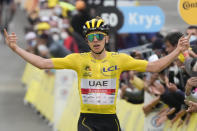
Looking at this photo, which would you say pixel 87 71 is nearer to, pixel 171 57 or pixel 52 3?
pixel 171 57

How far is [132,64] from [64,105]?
20.6 feet

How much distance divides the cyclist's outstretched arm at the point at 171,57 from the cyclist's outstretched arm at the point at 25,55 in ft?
4.02

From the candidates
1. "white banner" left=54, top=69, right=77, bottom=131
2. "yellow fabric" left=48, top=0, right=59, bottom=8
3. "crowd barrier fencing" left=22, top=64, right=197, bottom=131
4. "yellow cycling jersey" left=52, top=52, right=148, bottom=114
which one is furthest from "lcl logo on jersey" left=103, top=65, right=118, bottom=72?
"yellow fabric" left=48, top=0, right=59, bottom=8

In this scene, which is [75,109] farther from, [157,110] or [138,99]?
[157,110]

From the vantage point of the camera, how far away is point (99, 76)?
25.6 ft

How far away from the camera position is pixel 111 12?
13.3 meters

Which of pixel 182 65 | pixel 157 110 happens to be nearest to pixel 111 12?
pixel 157 110

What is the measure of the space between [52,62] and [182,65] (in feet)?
5.79

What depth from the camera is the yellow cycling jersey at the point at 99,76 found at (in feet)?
25.6

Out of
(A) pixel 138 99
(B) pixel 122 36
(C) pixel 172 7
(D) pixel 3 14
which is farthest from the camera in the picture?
(D) pixel 3 14

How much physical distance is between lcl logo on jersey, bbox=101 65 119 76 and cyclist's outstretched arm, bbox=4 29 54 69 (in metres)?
0.63

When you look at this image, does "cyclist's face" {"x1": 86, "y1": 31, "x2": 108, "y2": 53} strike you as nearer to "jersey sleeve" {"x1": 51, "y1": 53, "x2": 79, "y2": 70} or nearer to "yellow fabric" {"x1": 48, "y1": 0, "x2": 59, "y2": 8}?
"jersey sleeve" {"x1": 51, "y1": 53, "x2": 79, "y2": 70}

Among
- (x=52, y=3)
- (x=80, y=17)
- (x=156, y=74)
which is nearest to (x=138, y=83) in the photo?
(x=156, y=74)

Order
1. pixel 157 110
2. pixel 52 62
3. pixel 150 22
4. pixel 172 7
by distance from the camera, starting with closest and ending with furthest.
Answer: pixel 52 62, pixel 157 110, pixel 150 22, pixel 172 7
